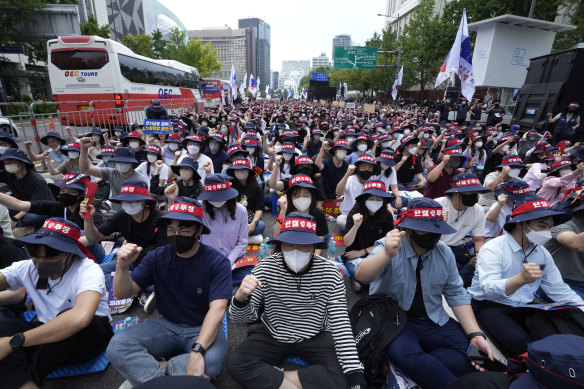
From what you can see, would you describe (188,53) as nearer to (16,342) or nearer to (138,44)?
(138,44)

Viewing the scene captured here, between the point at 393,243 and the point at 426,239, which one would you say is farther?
the point at 426,239

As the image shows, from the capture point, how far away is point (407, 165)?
296 inches

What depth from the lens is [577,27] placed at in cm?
1853

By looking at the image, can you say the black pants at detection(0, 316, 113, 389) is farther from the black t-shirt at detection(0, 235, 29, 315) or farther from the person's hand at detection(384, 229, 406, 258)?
the person's hand at detection(384, 229, 406, 258)

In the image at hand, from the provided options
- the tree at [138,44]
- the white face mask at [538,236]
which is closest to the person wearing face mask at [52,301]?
the white face mask at [538,236]

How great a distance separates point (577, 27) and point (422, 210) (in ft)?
84.0

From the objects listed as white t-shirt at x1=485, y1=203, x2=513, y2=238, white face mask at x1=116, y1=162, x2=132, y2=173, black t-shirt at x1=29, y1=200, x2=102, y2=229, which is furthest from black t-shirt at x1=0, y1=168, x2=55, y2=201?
white t-shirt at x1=485, y1=203, x2=513, y2=238

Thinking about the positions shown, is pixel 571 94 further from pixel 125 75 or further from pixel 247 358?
pixel 125 75

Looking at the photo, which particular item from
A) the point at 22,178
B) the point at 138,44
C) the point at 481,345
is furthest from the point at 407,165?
the point at 138,44

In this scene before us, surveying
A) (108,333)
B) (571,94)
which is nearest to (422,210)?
(108,333)

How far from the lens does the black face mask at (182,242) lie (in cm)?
258

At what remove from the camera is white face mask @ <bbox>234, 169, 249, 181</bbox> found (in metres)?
5.14

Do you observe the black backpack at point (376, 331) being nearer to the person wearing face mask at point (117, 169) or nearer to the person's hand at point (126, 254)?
the person's hand at point (126, 254)

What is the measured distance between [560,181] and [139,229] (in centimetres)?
703
